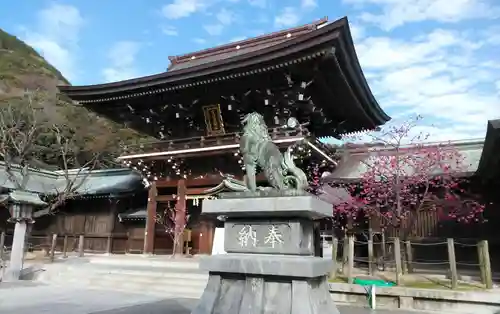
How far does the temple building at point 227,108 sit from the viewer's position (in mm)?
13238

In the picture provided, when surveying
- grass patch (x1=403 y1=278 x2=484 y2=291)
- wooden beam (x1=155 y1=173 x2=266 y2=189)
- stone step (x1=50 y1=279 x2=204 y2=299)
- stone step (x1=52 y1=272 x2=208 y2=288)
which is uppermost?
wooden beam (x1=155 y1=173 x2=266 y2=189)

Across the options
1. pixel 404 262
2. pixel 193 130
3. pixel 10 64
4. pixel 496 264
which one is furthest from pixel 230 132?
pixel 10 64

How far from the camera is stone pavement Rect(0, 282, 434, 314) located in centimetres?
700

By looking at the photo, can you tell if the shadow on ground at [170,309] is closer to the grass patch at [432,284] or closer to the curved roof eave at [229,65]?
the grass patch at [432,284]

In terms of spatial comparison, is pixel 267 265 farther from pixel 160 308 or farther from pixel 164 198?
pixel 164 198

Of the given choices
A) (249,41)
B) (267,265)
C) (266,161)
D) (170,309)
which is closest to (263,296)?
(267,265)

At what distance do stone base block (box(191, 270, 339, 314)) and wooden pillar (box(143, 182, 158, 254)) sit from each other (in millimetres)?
12615

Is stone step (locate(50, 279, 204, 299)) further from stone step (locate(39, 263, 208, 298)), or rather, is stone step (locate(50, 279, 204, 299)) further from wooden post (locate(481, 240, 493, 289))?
wooden post (locate(481, 240, 493, 289))

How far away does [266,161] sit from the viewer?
5473 millimetres

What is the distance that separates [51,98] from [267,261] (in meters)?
45.3

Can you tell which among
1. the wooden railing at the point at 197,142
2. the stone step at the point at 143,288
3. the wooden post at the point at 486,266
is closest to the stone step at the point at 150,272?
the stone step at the point at 143,288

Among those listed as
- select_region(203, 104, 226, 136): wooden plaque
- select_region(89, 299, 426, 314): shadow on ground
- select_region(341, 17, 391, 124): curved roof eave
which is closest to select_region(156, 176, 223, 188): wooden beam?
select_region(203, 104, 226, 136): wooden plaque

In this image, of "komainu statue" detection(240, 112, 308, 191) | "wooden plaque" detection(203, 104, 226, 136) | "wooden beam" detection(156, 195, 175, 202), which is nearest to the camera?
"komainu statue" detection(240, 112, 308, 191)

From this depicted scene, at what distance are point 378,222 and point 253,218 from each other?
11.3 metres
